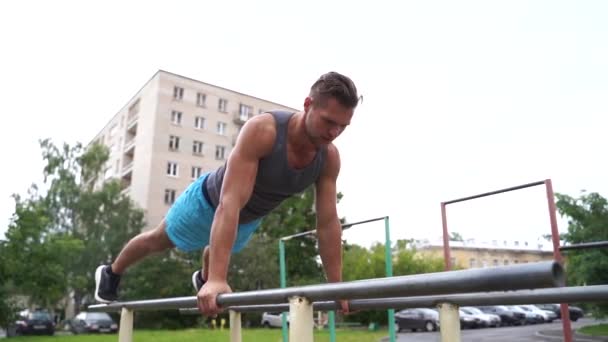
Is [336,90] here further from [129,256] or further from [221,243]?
[129,256]

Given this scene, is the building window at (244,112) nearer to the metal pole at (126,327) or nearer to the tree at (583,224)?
the tree at (583,224)

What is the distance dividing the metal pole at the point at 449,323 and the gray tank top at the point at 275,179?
87 cm

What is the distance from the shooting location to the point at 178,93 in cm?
3138

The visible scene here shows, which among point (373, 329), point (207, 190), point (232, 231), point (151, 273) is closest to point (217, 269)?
point (232, 231)

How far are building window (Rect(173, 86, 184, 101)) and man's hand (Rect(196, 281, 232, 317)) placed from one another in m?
30.6

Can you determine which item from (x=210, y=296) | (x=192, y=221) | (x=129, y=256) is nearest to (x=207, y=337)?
(x=129, y=256)

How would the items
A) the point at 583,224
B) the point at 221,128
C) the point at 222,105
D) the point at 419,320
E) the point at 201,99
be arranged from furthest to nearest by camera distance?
the point at 222,105
the point at 221,128
the point at 201,99
the point at 419,320
the point at 583,224

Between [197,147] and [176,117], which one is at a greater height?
[176,117]

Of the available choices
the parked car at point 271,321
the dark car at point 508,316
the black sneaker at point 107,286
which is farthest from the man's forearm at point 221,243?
the dark car at point 508,316

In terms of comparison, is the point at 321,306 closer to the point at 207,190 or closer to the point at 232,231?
the point at 232,231

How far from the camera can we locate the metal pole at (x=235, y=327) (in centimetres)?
254

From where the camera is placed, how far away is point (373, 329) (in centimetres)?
1800

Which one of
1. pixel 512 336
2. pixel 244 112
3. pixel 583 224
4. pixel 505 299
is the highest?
pixel 244 112

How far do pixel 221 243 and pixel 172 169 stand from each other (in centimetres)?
2927
